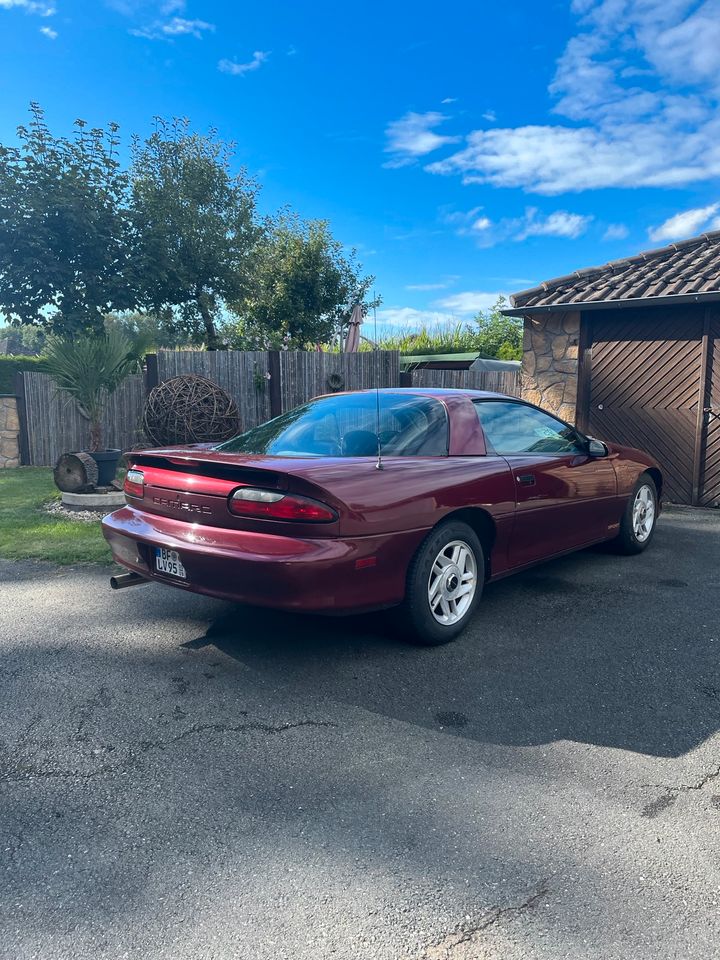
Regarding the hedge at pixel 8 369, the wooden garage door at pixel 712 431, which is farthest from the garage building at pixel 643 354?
the hedge at pixel 8 369

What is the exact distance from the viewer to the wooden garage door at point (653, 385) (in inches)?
339

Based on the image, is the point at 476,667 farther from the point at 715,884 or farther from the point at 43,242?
the point at 43,242

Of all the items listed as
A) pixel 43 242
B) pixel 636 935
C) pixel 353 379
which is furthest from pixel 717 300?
pixel 43 242

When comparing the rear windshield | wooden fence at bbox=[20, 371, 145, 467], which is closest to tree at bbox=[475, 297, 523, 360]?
wooden fence at bbox=[20, 371, 145, 467]

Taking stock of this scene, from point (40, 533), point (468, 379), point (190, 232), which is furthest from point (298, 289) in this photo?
point (40, 533)

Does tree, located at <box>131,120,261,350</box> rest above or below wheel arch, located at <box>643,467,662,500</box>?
above

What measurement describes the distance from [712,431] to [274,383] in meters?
6.85

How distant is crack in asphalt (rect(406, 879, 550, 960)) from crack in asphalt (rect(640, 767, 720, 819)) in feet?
2.07

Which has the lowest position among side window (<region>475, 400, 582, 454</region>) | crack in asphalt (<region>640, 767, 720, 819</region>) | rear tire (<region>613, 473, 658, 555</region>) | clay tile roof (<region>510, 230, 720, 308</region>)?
crack in asphalt (<region>640, 767, 720, 819</region>)

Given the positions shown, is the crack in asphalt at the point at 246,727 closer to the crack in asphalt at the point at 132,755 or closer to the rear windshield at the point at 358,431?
the crack in asphalt at the point at 132,755

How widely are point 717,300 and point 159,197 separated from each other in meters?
14.7

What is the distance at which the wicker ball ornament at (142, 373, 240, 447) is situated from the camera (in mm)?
9234

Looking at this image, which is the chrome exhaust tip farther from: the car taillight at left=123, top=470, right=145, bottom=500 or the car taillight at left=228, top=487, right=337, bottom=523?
the car taillight at left=228, top=487, right=337, bottom=523

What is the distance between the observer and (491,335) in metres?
27.9
